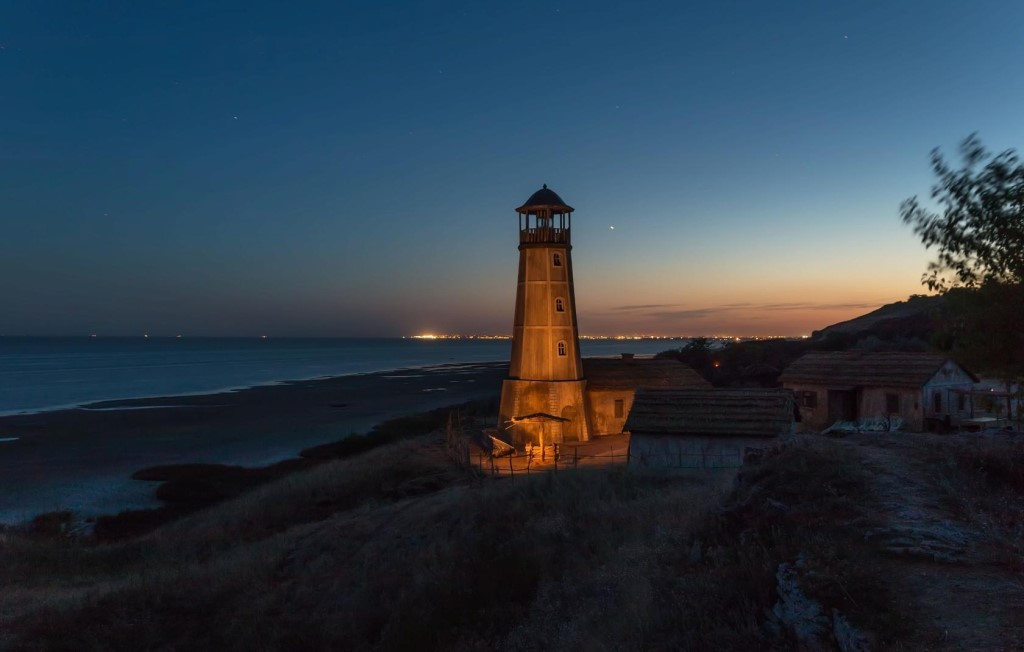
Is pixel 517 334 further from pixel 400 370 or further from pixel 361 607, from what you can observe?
pixel 400 370

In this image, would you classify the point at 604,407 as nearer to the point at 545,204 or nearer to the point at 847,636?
the point at 545,204

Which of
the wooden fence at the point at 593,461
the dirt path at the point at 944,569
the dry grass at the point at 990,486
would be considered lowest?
the wooden fence at the point at 593,461

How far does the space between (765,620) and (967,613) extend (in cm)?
212

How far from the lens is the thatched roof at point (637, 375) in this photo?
36438mm

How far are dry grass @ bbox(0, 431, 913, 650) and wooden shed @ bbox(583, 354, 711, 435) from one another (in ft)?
44.7

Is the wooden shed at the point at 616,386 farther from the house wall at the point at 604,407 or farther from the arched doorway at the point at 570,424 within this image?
the arched doorway at the point at 570,424

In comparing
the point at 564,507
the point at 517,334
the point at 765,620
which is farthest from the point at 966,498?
the point at 517,334

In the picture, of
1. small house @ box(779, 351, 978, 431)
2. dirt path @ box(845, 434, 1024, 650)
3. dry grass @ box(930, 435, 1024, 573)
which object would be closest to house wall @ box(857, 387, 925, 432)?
small house @ box(779, 351, 978, 431)

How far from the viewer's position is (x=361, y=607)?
1379 cm

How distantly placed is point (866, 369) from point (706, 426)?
1262cm

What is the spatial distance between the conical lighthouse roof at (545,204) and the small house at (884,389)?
15926 millimetres

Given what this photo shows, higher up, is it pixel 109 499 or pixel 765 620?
pixel 765 620

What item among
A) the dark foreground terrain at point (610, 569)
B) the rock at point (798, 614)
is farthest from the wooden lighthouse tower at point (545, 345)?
the rock at point (798, 614)

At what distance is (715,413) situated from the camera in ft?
80.7
